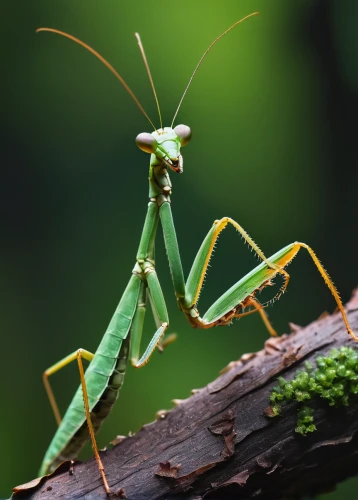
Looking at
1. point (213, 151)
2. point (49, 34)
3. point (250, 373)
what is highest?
point (49, 34)

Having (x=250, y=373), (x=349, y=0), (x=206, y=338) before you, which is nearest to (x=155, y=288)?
(x=250, y=373)

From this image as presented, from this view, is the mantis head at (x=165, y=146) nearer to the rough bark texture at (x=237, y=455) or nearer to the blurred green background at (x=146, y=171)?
the rough bark texture at (x=237, y=455)

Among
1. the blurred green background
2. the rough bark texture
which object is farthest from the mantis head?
the blurred green background

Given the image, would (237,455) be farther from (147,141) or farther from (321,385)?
(147,141)

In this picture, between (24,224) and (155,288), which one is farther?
(24,224)

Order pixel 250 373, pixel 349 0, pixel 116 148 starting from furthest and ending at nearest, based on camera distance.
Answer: pixel 116 148, pixel 349 0, pixel 250 373

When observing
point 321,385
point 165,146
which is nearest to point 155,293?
point 165,146

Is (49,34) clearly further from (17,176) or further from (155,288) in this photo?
(155,288)
